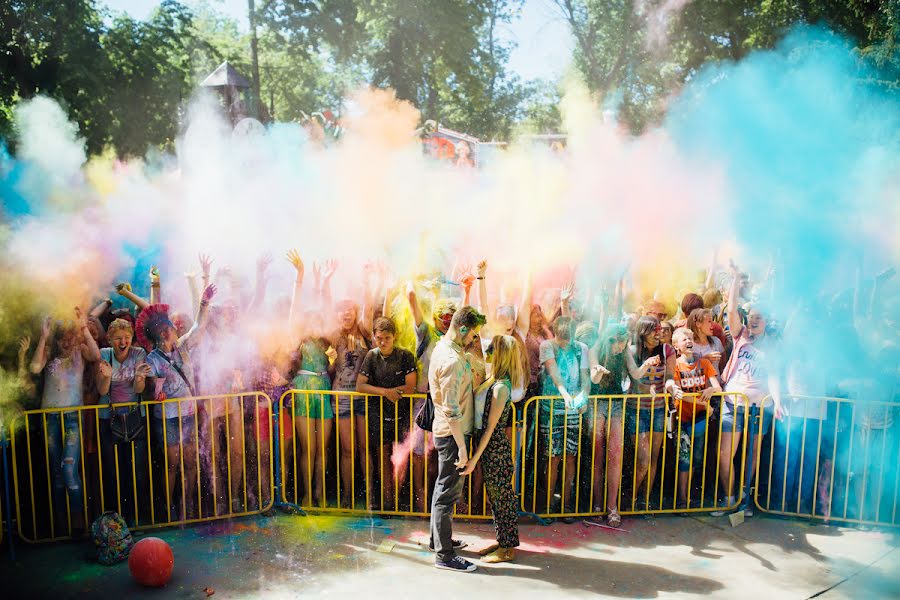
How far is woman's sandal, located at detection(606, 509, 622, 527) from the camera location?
566 centimetres

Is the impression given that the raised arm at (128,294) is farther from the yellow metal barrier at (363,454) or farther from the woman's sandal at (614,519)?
the woman's sandal at (614,519)

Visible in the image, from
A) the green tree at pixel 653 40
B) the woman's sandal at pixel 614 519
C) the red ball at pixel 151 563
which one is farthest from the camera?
the green tree at pixel 653 40

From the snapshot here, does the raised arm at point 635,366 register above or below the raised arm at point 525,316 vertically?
below

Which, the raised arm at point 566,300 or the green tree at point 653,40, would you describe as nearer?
the raised arm at point 566,300

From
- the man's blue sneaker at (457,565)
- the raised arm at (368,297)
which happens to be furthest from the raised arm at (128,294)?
the man's blue sneaker at (457,565)

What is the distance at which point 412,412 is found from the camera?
18.7 feet

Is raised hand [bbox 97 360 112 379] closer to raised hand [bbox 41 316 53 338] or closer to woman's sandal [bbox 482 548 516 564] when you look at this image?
raised hand [bbox 41 316 53 338]

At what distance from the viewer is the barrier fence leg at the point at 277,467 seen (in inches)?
227

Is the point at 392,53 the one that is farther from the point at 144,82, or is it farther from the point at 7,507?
the point at 7,507

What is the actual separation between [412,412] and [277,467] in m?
1.17

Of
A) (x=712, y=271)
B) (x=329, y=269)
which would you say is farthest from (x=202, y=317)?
(x=712, y=271)

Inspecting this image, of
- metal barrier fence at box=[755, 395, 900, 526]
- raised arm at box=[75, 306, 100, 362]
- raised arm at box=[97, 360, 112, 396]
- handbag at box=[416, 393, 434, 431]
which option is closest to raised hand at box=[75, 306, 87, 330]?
raised arm at box=[75, 306, 100, 362]

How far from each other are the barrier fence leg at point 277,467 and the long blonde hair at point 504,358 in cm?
178

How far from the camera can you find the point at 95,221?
809 cm
